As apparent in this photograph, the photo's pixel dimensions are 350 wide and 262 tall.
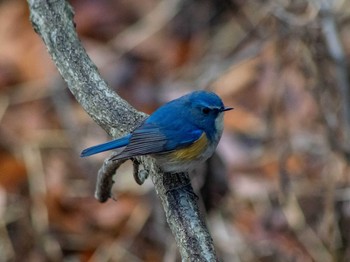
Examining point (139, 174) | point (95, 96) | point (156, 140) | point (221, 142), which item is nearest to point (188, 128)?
point (156, 140)

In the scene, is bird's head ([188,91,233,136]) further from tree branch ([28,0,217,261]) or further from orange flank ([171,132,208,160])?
tree branch ([28,0,217,261])

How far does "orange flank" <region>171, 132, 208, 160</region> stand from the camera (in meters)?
3.43

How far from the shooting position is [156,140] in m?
3.36

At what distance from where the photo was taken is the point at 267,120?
213 inches

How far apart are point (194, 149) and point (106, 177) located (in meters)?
0.46

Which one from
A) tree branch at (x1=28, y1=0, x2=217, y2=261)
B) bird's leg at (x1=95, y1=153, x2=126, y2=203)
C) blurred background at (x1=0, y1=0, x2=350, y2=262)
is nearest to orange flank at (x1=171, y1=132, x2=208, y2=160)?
tree branch at (x1=28, y1=0, x2=217, y2=261)

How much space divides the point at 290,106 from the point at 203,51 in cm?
101

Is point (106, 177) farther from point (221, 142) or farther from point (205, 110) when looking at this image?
point (221, 142)

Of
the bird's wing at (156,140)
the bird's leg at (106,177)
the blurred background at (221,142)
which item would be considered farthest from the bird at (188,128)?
the blurred background at (221,142)

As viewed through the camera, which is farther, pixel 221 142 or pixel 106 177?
pixel 221 142

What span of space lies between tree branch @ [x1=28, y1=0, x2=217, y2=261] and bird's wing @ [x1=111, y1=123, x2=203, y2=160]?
5 cm

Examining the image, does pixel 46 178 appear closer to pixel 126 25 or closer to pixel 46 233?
pixel 46 233

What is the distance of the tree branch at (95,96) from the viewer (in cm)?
278

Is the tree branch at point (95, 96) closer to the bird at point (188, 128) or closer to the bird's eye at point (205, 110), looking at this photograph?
the bird at point (188, 128)
